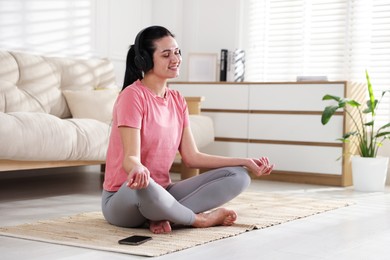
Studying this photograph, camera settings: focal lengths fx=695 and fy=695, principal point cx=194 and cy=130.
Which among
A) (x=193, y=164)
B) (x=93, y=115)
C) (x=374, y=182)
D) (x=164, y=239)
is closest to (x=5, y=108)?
(x=93, y=115)

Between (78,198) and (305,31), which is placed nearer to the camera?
(78,198)

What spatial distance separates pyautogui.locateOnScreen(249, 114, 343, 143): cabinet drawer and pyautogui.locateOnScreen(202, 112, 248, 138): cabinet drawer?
0.06 metres

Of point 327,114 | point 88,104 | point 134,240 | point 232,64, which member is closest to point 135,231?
point 134,240

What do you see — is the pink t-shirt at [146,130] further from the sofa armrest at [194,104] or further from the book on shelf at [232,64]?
the book on shelf at [232,64]

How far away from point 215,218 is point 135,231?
1.04 feet

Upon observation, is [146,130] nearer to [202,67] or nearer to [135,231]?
[135,231]

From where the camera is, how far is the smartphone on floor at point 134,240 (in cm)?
232

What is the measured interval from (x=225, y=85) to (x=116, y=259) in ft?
10.2

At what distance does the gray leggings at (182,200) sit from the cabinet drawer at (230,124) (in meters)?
2.31

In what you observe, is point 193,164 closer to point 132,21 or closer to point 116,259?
point 116,259

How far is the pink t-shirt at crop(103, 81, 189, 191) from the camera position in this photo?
2582 mm

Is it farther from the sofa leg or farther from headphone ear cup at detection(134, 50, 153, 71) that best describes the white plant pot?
headphone ear cup at detection(134, 50, 153, 71)

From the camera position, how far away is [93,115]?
171 inches

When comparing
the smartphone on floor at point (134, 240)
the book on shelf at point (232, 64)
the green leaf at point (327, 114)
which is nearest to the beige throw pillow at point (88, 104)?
the book on shelf at point (232, 64)
